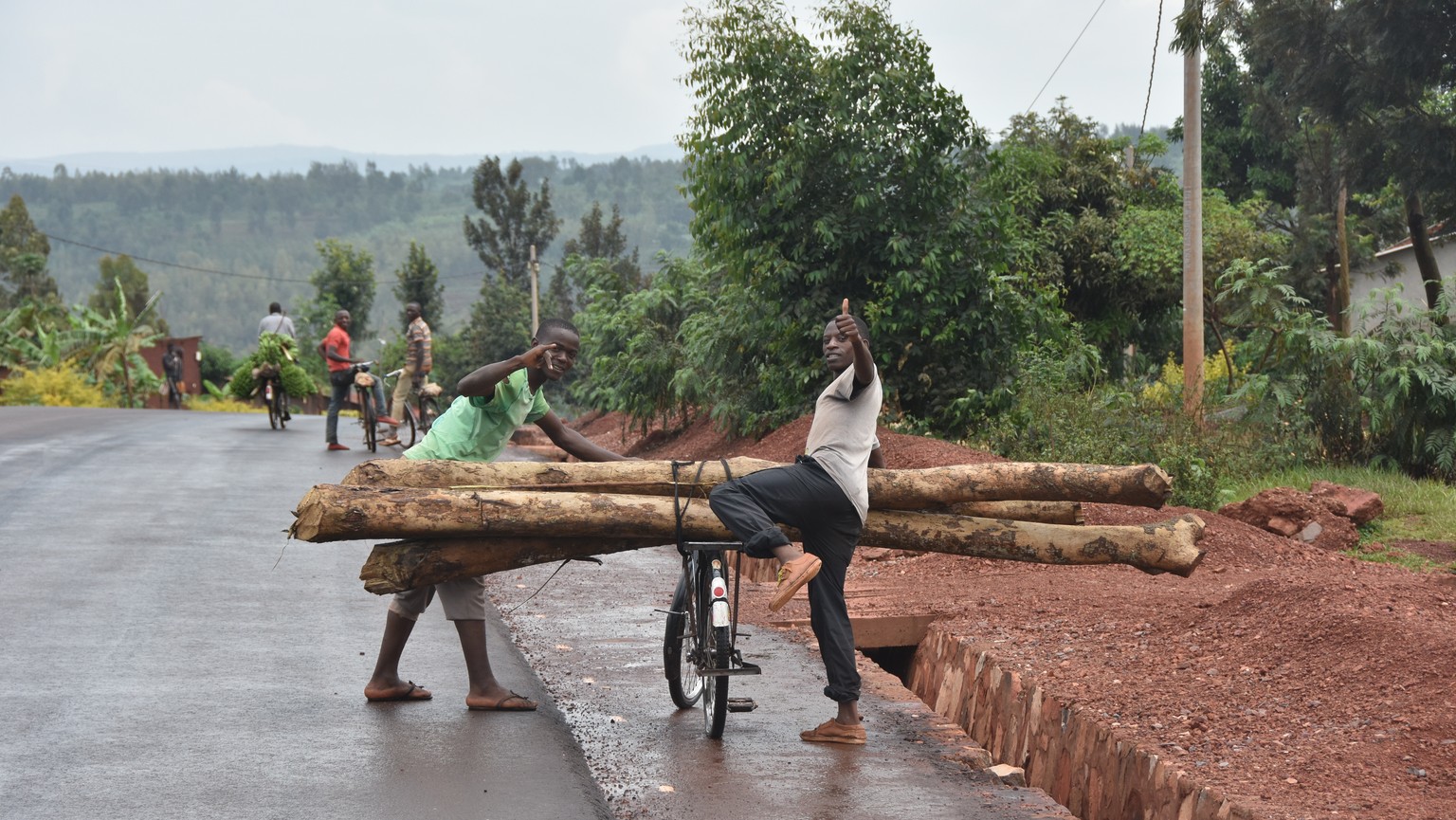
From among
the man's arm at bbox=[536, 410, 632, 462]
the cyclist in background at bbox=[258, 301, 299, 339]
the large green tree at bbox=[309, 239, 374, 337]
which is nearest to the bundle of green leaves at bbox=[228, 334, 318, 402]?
the cyclist in background at bbox=[258, 301, 299, 339]

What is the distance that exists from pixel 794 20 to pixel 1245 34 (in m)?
15.1

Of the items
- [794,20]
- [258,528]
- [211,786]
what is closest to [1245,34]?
[794,20]

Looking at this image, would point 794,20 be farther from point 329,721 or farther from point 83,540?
point 329,721

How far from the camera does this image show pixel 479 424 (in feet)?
21.4

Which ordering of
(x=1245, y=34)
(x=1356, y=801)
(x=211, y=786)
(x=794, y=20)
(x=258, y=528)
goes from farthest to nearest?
(x=1245, y=34)
(x=794, y=20)
(x=258, y=528)
(x=211, y=786)
(x=1356, y=801)

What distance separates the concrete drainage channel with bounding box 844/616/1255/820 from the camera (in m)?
5.29

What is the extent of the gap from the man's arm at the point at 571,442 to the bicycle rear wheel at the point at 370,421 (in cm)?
1197

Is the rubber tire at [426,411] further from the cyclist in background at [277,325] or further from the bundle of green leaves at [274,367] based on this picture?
the cyclist in background at [277,325]

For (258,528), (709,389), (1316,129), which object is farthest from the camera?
(1316,129)

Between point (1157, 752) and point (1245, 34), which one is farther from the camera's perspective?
point (1245, 34)

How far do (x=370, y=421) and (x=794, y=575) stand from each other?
13605 mm

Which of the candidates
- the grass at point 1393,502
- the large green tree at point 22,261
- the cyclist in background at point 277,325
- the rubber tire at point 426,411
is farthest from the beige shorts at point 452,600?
the large green tree at point 22,261

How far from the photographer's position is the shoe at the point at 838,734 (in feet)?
19.7

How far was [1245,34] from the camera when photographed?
26719mm
